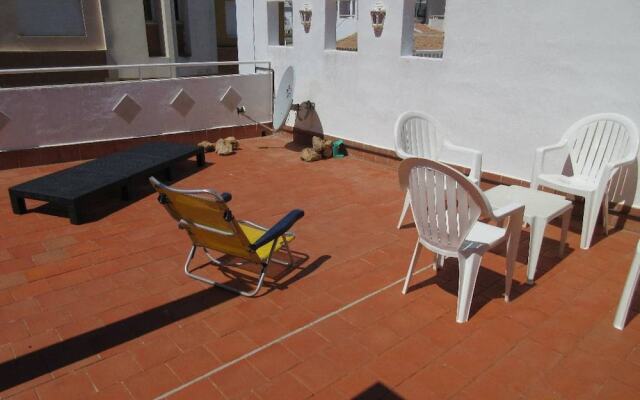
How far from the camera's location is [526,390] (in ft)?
8.87

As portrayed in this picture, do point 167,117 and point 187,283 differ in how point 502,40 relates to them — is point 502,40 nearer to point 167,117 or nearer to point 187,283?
point 187,283

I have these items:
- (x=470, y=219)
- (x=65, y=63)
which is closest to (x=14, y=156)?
(x=470, y=219)

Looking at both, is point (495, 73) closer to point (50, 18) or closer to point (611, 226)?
point (611, 226)

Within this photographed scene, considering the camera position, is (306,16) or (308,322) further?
(306,16)

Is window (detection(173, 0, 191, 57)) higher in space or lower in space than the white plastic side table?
higher

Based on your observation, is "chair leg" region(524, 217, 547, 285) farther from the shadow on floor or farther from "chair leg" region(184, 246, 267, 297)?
"chair leg" region(184, 246, 267, 297)

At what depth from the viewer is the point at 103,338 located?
125 inches

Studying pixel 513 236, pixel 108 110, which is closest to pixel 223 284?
pixel 513 236

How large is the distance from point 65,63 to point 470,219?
14651mm

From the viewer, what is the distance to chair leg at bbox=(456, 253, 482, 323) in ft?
10.6

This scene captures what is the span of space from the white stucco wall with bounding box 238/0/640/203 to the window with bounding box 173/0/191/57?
486 inches

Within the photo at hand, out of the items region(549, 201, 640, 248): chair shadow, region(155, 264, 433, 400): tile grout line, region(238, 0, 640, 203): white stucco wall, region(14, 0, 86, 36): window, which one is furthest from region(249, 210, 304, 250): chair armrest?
region(14, 0, 86, 36): window

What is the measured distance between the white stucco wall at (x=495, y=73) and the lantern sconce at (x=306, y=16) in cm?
10

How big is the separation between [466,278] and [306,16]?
19.8 ft
